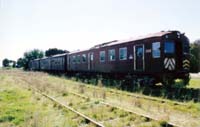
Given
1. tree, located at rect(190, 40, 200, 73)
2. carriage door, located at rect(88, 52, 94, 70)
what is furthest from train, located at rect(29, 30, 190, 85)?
tree, located at rect(190, 40, 200, 73)

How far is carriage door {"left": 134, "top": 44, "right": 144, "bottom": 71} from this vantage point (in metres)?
15.5

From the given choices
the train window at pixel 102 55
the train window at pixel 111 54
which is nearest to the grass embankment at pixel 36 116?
the train window at pixel 111 54

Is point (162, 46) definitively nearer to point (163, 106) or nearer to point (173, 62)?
point (173, 62)

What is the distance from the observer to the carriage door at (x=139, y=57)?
1551 cm

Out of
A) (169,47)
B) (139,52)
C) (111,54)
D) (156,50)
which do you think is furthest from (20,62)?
(169,47)

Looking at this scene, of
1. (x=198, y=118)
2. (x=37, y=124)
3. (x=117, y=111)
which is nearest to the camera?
(x=37, y=124)

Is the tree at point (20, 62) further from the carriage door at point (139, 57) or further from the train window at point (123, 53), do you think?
the carriage door at point (139, 57)

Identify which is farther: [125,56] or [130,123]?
[125,56]

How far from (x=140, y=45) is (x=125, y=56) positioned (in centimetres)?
163

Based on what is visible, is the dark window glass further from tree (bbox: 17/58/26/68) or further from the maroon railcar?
tree (bbox: 17/58/26/68)

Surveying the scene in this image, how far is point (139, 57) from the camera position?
1576 cm

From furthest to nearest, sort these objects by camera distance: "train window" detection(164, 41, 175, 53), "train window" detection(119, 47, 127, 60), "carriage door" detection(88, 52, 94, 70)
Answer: "carriage door" detection(88, 52, 94, 70) → "train window" detection(119, 47, 127, 60) → "train window" detection(164, 41, 175, 53)

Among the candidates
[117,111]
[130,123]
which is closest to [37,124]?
[130,123]

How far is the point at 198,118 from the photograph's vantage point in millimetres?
7883
